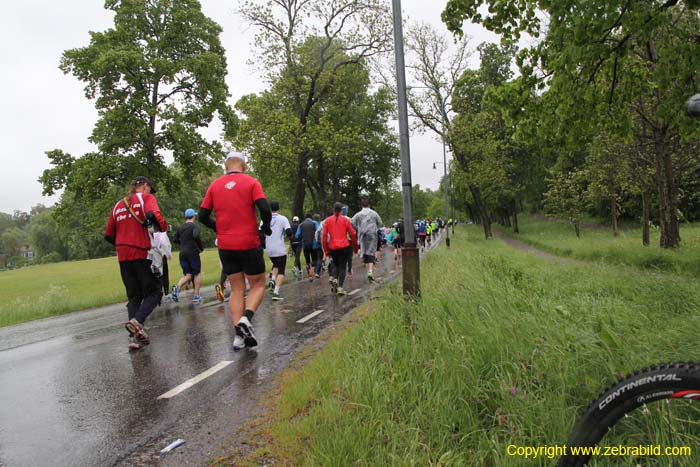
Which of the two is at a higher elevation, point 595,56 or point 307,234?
point 595,56

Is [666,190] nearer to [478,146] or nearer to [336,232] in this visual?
[336,232]

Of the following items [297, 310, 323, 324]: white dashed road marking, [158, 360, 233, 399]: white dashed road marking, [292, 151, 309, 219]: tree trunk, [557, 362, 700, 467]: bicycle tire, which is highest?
[292, 151, 309, 219]: tree trunk

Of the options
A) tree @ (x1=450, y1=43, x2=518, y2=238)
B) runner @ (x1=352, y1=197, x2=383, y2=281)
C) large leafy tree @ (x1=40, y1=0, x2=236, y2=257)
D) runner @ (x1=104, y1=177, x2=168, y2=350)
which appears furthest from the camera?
tree @ (x1=450, y1=43, x2=518, y2=238)

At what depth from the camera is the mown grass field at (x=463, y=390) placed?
2.39 meters

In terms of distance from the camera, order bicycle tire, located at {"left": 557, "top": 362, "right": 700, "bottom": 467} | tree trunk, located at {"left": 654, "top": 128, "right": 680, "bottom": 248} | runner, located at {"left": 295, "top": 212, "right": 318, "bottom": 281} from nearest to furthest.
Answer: bicycle tire, located at {"left": 557, "top": 362, "right": 700, "bottom": 467}, runner, located at {"left": 295, "top": 212, "right": 318, "bottom": 281}, tree trunk, located at {"left": 654, "top": 128, "right": 680, "bottom": 248}

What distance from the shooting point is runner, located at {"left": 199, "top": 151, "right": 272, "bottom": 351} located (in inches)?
210

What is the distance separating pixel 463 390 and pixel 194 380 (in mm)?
2667

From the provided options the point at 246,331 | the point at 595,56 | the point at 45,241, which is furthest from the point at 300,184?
the point at 45,241

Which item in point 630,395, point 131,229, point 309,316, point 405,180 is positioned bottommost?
point 309,316

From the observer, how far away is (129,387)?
165 inches

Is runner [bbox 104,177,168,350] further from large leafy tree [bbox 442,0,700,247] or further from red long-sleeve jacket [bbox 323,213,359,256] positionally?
large leafy tree [bbox 442,0,700,247]

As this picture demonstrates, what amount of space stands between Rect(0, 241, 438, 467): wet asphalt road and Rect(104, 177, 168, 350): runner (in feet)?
1.92

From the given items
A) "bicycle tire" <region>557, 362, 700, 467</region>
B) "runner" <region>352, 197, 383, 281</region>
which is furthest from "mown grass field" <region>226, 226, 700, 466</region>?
"runner" <region>352, 197, 383, 281</region>

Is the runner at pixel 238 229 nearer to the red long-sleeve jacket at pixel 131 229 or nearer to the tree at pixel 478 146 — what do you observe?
the red long-sleeve jacket at pixel 131 229
